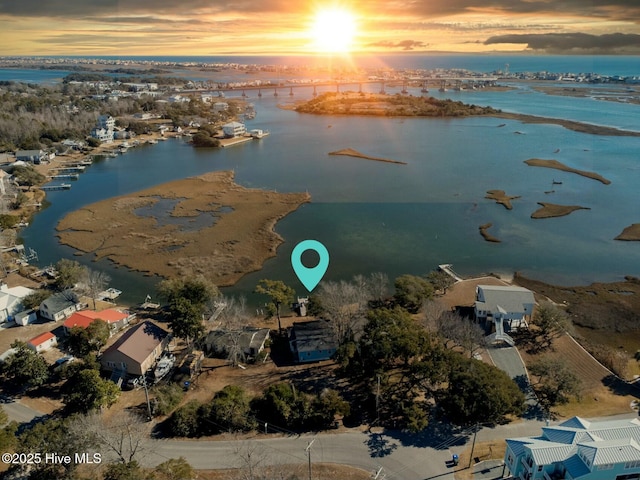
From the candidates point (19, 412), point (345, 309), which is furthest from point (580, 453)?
point (19, 412)

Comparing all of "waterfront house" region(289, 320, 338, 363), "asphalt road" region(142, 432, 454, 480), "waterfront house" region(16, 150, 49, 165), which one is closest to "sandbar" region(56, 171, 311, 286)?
"waterfront house" region(289, 320, 338, 363)

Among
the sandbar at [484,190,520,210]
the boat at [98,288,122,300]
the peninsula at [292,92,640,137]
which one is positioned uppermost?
the peninsula at [292,92,640,137]

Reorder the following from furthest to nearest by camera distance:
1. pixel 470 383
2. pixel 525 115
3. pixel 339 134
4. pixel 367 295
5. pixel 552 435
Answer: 1. pixel 525 115
2. pixel 339 134
3. pixel 367 295
4. pixel 470 383
5. pixel 552 435

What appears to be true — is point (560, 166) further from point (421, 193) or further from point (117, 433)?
point (117, 433)

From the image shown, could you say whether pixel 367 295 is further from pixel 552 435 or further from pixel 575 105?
pixel 575 105

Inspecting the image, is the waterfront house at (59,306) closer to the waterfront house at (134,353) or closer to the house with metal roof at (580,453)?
the waterfront house at (134,353)

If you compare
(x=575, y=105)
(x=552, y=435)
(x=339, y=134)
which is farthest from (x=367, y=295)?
(x=575, y=105)

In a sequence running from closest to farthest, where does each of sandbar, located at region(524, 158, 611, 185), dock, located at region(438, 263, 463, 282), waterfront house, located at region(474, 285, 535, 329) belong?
waterfront house, located at region(474, 285, 535, 329)
dock, located at region(438, 263, 463, 282)
sandbar, located at region(524, 158, 611, 185)

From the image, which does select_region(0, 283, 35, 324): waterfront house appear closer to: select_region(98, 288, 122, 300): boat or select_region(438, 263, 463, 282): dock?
select_region(98, 288, 122, 300): boat
